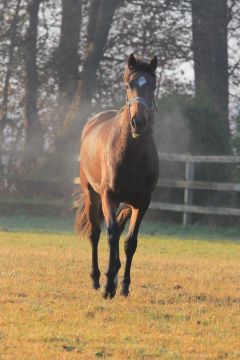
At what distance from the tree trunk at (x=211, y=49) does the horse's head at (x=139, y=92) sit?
17.6 meters

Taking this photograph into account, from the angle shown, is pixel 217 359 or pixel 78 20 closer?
pixel 217 359

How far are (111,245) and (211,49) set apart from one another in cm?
1926

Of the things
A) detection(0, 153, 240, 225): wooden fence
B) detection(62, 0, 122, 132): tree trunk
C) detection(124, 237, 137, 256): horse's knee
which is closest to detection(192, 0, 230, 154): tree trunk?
detection(62, 0, 122, 132): tree trunk

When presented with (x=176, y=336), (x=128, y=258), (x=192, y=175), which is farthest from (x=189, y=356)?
(x=192, y=175)

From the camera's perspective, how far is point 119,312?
8.00 meters

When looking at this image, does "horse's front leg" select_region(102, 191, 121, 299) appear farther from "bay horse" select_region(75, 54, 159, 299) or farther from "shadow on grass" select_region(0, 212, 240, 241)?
"shadow on grass" select_region(0, 212, 240, 241)

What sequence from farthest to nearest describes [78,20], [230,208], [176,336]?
[78,20], [230,208], [176,336]

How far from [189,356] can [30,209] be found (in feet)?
58.1

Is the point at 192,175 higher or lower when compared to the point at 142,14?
lower

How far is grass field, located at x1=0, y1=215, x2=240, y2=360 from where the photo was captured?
20.9ft

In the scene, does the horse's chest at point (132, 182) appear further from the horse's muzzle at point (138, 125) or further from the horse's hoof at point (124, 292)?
the horse's hoof at point (124, 292)

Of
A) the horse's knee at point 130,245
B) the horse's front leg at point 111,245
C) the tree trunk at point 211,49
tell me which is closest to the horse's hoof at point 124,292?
the horse's front leg at point 111,245

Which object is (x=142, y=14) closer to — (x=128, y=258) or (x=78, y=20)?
(x=78, y=20)

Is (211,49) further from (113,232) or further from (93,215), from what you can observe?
(113,232)
